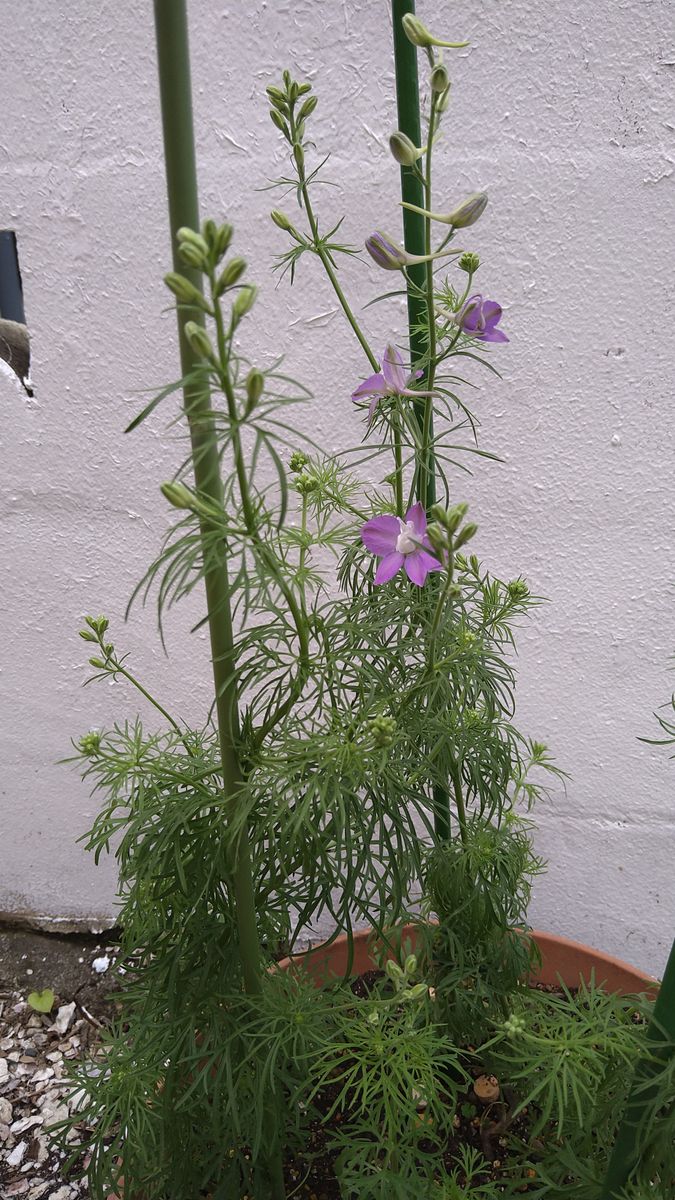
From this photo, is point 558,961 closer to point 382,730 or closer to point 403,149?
point 382,730

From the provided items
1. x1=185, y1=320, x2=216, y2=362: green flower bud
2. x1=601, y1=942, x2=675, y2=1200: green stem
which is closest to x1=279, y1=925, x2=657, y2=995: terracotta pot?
x1=601, y1=942, x2=675, y2=1200: green stem

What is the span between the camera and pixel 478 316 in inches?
29.7

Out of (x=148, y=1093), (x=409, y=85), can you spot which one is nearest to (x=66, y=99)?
(x=409, y=85)

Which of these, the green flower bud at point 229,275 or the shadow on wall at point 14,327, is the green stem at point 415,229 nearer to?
the green flower bud at point 229,275

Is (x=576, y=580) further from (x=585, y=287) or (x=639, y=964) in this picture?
(x=639, y=964)

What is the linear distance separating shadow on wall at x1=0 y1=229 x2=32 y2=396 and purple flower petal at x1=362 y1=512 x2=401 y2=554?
0.89 m

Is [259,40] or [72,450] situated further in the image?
[72,450]

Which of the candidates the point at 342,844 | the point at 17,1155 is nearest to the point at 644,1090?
the point at 342,844

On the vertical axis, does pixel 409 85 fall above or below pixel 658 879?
above

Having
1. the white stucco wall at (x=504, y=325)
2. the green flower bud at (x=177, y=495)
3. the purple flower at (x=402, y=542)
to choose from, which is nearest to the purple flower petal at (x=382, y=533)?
the purple flower at (x=402, y=542)

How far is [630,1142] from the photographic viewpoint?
72 centimetres

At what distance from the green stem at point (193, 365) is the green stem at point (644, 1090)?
0.35 meters

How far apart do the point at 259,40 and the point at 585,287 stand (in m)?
0.54

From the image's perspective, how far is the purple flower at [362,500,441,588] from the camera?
0.75 metres
